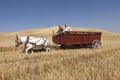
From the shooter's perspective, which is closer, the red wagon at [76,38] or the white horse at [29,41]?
the white horse at [29,41]

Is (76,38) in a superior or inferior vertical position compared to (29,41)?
superior

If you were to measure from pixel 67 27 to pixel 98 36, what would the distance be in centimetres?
319

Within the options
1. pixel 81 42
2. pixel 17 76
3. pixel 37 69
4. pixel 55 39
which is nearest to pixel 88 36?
pixel 81 42

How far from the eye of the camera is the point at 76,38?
20.6 meters

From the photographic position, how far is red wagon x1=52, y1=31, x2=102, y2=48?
66.0ft

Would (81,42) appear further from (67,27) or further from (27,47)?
(27,47)

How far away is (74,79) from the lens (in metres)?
7.53

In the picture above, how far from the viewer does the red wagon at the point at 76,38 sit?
20125mm

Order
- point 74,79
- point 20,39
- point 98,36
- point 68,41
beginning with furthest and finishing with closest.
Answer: point 98,36, point 68,41, point 20,39, point 74,79

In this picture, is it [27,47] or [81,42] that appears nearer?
[27,47]

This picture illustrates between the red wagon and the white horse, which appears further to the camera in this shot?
the red wagon

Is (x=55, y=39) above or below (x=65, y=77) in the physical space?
above

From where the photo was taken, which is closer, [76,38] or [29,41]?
[29,41]

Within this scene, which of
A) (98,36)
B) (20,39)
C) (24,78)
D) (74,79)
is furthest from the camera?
(98,36)
